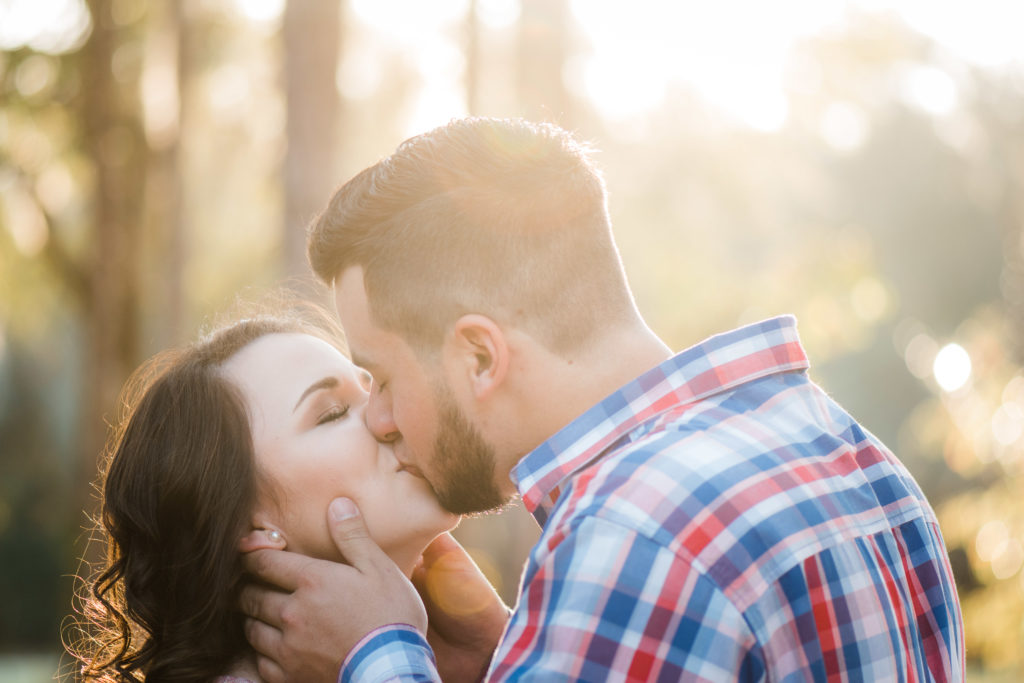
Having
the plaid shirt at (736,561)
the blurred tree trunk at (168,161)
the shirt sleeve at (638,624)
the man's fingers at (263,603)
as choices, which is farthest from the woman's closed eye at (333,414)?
the blurred tree trunk at (168,161)

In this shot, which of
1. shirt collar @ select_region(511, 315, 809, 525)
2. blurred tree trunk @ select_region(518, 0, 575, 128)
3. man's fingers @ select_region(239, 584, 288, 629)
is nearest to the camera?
shirt collar @ select_region(511, 315, 809, 525)

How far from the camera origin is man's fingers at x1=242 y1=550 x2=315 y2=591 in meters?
2.51

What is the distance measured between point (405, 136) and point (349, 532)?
11.9 feet

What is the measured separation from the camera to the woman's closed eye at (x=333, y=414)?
9.09ft

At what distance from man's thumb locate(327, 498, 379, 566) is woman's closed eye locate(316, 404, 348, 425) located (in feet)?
0.78

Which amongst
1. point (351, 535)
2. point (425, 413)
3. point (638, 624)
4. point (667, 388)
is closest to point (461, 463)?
point (425, 413)

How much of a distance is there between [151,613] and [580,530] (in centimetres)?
168

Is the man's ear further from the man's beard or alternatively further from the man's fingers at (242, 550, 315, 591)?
the man's fingers at (242, 550, 315, 591)

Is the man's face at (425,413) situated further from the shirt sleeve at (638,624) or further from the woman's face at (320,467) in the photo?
the shirt sleeve at (638,624)

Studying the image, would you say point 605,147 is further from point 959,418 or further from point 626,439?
point 626,439

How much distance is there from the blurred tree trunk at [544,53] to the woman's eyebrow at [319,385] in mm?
4360

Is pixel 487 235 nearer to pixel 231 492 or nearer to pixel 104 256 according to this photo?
pixel 231 492

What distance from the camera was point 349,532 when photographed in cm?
262

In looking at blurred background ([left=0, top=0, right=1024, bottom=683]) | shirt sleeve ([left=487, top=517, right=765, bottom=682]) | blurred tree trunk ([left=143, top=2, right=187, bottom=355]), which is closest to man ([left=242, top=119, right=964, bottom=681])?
shirt sleeve ([left=487, top=517, right=765, bottom=682])
